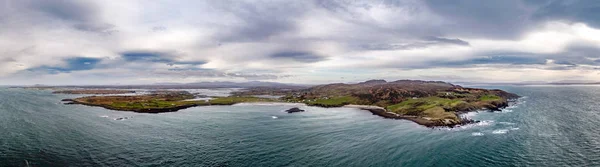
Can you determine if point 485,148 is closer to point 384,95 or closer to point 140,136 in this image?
point 140,136

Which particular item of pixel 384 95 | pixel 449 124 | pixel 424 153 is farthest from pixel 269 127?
pixel 384 95

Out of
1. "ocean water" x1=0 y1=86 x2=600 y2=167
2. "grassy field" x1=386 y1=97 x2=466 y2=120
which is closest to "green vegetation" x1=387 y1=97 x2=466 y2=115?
"grassy field" x1=386 y1=97 x2=466 y2=120

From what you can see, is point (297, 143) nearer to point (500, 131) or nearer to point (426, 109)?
point (500, 131)

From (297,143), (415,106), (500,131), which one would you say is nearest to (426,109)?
(415,106)

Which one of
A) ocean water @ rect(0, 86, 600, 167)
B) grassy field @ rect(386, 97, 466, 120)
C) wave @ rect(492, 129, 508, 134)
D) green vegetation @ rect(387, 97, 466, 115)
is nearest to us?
ocean water @ rect(0, 86, 600, 167)

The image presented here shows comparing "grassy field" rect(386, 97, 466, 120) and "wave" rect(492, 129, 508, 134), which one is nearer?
"wave" rect(492, 129, 508, 134)

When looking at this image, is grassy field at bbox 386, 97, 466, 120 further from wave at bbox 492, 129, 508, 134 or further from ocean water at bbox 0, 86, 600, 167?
wave at bbox 492, 129, 508, 134

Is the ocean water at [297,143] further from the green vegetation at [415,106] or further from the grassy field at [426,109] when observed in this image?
the green vegetation at [415,106]

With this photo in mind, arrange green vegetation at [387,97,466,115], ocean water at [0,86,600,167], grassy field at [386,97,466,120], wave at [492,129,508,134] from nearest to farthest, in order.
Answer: ocean water at [0,86,600,167] < wave at [492,129,508,134] < grassy field at [386,97,466,120] < green vegetation at [387,97,466,115]

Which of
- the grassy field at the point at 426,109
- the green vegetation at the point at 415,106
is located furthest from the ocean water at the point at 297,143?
the green vegetation at the point at 415,106
